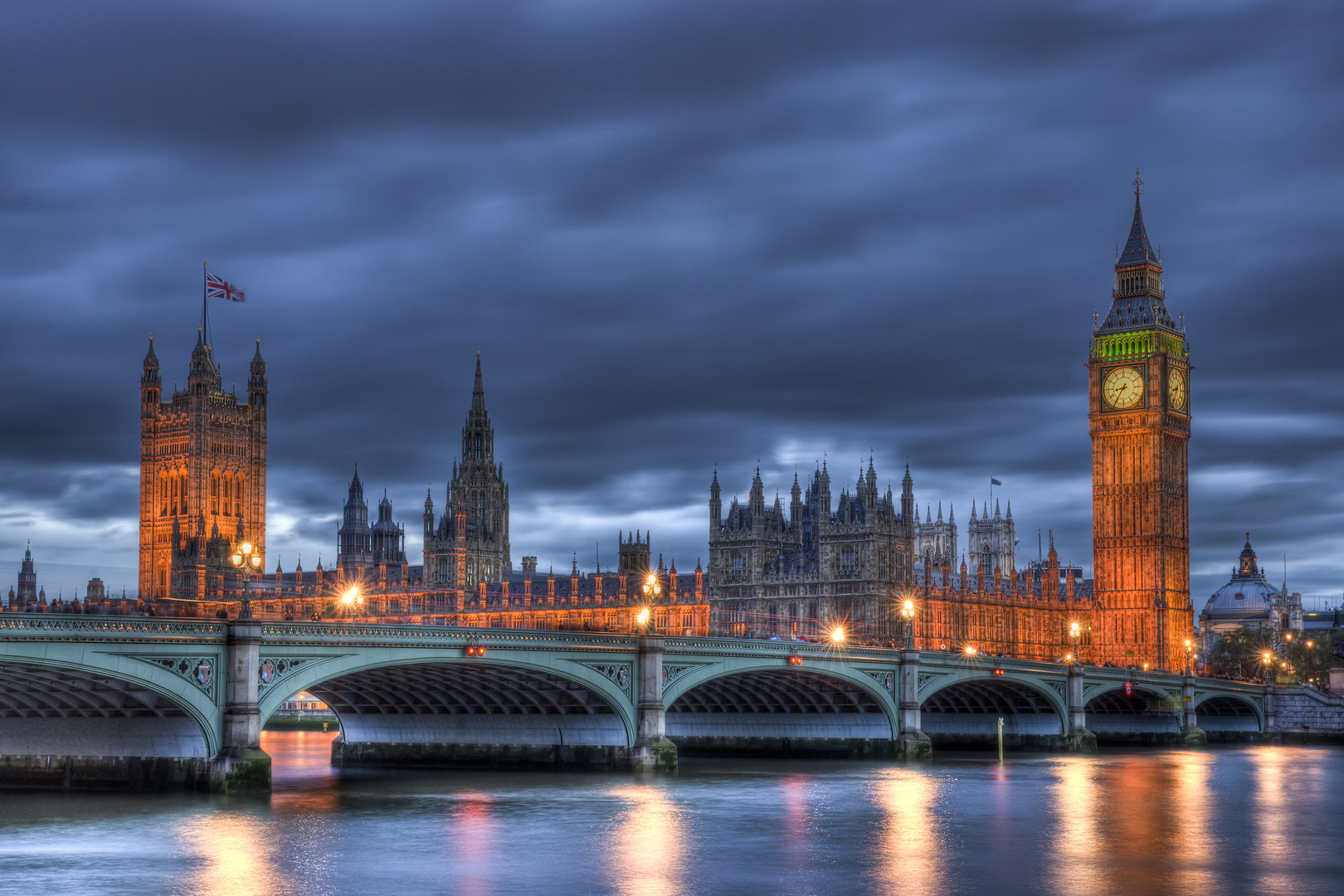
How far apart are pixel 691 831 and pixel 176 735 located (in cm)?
2079

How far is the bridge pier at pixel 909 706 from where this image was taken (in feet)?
292

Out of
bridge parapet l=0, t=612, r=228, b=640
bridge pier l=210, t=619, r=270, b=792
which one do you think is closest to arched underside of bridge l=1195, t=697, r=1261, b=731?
bridge pier l=210, t=619, r=270, b=792

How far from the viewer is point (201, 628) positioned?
5709 centimetres

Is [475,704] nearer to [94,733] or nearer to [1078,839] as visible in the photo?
[94,733]

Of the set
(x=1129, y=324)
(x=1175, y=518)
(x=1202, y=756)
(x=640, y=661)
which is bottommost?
(x=1202, y=756)

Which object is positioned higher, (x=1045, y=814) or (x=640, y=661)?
(x=640, y=661)

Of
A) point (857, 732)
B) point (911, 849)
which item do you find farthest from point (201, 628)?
point (857, 732)

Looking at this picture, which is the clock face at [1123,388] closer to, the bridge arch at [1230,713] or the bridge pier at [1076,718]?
the bridge arch at [1230,713]

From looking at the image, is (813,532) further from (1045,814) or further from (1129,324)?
(1045,814)

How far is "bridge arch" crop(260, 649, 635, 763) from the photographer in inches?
2665

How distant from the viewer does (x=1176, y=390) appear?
180625 mm

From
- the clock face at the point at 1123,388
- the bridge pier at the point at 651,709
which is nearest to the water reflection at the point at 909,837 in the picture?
the bridge pier at the point at 651,709

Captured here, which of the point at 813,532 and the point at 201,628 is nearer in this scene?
the point at 201,628

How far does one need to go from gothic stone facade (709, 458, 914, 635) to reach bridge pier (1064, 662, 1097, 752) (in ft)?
111
